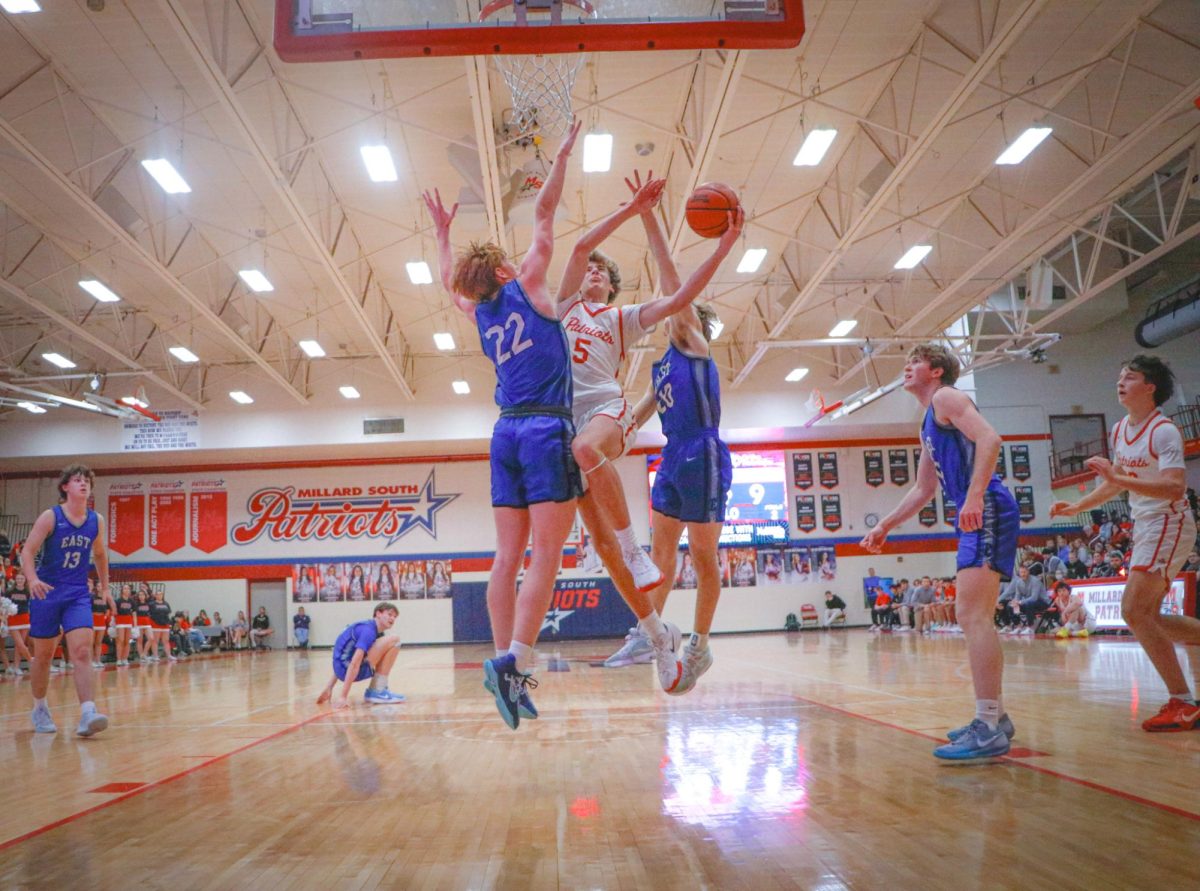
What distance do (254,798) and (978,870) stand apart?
3.35m

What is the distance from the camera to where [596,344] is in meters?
4.84

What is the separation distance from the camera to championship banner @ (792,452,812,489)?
27156 millimetres

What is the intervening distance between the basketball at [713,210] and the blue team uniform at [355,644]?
20.9 feet

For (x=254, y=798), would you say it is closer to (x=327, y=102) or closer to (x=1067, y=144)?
(x=327, y=102)

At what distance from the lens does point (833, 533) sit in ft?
89.2

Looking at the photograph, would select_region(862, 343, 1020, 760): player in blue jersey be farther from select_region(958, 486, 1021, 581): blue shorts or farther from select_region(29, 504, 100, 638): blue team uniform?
select_region(29, 504, 100, 638): blue team uniform

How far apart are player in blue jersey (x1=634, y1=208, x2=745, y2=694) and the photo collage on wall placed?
2220 centimetres

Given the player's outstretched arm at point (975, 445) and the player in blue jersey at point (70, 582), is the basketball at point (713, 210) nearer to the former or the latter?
the player's outstretched arm at point (975, 445)

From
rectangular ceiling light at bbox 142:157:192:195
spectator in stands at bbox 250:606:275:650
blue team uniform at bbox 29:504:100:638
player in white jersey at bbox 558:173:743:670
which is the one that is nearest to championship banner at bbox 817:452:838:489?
spectator in stands at bbox 250:606:275:650

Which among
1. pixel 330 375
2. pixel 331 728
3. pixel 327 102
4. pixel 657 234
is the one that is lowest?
pixel 331 728

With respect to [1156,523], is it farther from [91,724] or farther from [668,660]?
[91,724]

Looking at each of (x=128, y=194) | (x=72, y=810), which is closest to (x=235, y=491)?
(x=128, y=194)

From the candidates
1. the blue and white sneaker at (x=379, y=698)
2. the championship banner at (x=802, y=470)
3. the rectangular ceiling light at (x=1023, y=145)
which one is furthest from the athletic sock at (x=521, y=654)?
the championship banner at (x=802, y=470)

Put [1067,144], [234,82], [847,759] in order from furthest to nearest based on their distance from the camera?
[1067,144] < [234,82] < [847,759]
